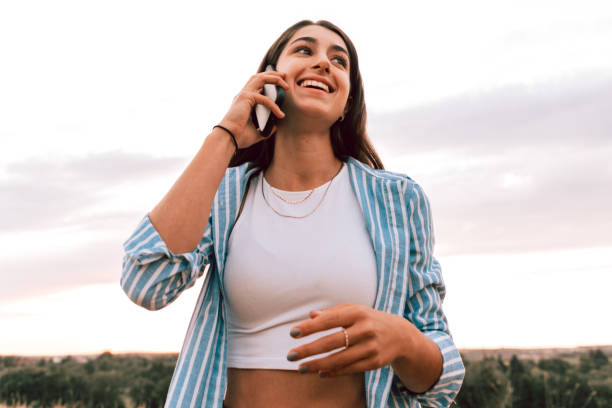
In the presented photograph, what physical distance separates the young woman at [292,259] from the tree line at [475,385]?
6.50 m

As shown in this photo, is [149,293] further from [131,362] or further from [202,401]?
[131,362]

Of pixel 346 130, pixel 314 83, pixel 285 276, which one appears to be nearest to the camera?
pixel 285 276

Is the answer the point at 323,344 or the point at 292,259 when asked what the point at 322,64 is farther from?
the point at 323,344

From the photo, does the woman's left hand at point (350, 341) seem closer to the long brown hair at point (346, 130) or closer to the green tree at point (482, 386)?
the long brown hair at point (346, 130)

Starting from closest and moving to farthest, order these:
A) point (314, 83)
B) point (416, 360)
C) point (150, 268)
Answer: point (416, 360) → point (150, 268) → point (314, 83)

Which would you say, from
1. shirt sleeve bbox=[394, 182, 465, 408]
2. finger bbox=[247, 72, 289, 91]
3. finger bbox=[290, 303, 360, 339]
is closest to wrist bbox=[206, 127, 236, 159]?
finger bbox=[247, 72, 289, 91]

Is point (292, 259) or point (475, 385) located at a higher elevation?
point (292, 259)

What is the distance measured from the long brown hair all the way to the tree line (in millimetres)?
6318

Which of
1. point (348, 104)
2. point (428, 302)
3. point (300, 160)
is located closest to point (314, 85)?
point (300, 160)

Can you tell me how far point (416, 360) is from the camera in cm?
225

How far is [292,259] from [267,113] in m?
0.66

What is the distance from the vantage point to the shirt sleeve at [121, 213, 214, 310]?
7.66ft

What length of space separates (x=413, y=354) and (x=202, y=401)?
A: 34.6 inches

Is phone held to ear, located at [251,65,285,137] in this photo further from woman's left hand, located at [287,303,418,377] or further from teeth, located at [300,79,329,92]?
woman's left hand, located at [287,303,418,377]
